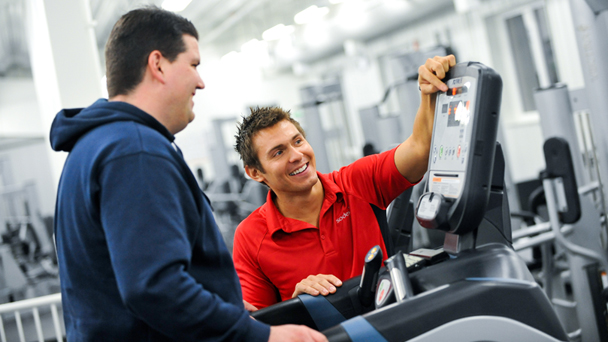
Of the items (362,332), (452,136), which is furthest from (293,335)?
(452,136)

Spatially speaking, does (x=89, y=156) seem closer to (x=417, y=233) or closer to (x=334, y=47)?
(x=417, y=233)

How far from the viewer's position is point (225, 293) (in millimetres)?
938

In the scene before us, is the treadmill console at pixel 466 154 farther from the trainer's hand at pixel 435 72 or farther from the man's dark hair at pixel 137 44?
the man's dark hair at pixel 137 44

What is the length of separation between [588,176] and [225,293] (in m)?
2.69

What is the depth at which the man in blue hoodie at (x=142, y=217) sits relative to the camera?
0.80 metres

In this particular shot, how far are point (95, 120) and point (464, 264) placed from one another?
2.70 feet

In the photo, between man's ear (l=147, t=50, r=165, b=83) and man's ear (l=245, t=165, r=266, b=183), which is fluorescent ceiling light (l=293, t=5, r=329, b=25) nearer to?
man's ear (l=245, t=165, r=266, b=183)

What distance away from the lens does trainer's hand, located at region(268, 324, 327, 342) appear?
0.88 meters

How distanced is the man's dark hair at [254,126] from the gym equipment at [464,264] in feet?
1.94

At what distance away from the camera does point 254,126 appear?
5.29 ft

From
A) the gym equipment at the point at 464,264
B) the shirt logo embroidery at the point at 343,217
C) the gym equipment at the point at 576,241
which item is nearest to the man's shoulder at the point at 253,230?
the shirt logo embroidery at the point at 343,217

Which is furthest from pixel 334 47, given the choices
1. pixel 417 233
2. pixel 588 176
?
pixel 588 176

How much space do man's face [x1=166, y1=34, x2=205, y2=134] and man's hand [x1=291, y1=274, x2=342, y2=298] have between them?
58 cm

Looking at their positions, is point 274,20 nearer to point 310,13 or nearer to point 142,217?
point 310,13
